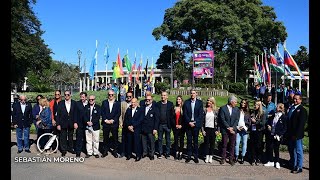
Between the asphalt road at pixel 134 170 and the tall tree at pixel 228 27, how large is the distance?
39.2 metres

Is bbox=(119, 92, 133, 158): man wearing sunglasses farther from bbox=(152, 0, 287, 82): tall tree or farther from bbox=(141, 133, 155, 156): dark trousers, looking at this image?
bbox=(152, 0, 287, 82): tall tree

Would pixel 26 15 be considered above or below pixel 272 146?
above

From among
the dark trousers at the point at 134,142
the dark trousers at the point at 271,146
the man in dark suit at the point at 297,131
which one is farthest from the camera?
the dark trousers at the point at 134,142

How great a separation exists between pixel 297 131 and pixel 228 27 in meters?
39.6

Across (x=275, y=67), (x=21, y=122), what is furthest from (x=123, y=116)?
(x=275, y=67)

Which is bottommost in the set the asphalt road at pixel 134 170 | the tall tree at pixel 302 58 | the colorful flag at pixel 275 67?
the asphalt road at pixel 134 170

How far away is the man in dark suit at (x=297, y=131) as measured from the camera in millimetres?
8531

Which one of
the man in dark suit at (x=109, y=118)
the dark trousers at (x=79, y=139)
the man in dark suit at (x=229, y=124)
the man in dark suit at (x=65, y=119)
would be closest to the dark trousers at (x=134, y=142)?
the man in dark suit at (x=109, y=118)

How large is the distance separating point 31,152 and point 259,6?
49.1 meters

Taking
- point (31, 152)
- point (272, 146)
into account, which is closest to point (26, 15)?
point (31, 152)

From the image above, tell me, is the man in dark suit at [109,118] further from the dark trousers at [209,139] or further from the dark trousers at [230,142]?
the dark trousers at [230,142]

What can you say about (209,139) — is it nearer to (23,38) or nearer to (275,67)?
(275,67)
